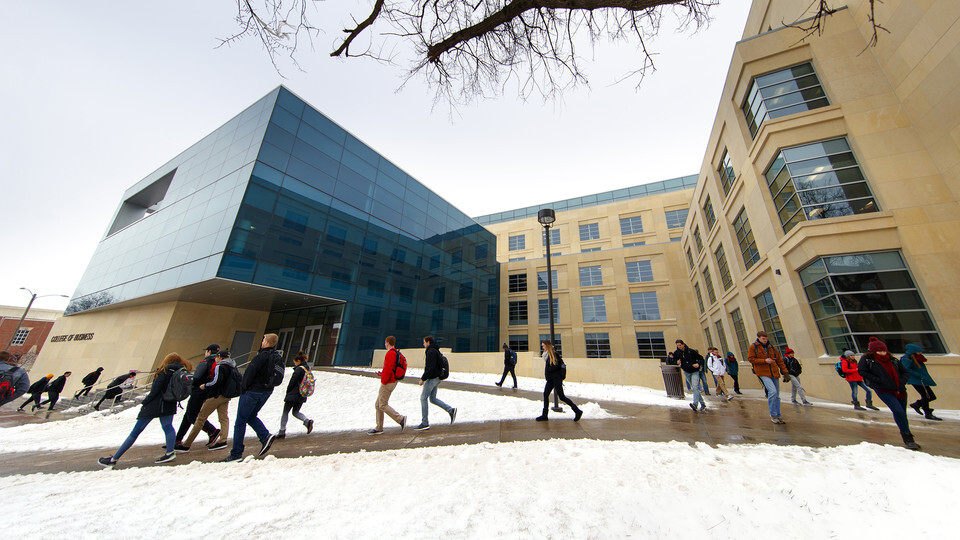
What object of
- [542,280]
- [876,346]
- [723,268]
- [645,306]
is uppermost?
[542,280]

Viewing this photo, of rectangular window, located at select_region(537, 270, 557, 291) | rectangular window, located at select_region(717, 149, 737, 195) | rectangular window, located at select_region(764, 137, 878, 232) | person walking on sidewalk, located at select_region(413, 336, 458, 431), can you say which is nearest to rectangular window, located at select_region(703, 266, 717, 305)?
rectangular window, located at select_region(717, 149, 737, 195)

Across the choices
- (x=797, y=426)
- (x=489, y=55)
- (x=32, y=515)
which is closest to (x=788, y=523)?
(x=797, y=426)

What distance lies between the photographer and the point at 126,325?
19.2m

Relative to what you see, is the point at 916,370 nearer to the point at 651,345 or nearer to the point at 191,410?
the point at 191,410

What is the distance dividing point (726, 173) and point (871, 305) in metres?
10.2

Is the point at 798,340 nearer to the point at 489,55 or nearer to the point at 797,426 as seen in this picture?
the point at 797,426

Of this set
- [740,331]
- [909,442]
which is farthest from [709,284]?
[909,442]

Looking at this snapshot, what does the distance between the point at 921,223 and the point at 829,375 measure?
5.28 metres

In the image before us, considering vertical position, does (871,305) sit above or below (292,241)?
below

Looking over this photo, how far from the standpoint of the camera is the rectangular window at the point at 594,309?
28.8 metres

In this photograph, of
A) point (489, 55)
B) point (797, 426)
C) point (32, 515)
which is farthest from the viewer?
point (797, 426)

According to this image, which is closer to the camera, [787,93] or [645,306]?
[787,93]

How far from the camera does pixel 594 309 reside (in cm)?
2925

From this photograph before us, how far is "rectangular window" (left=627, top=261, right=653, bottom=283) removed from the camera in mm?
28516
